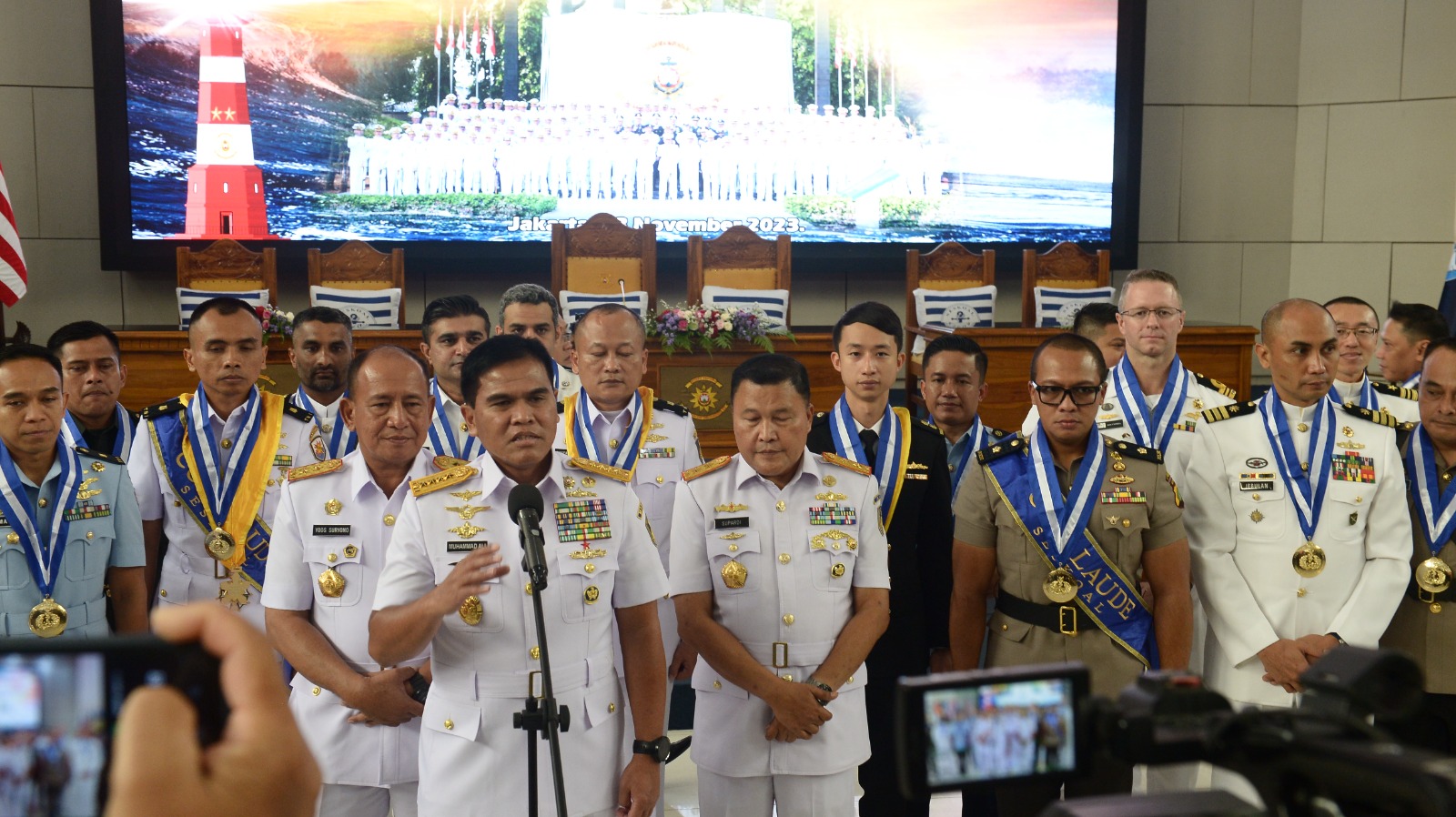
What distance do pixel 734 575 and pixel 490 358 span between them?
2.29 feet

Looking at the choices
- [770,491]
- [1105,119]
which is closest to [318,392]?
[770,491]

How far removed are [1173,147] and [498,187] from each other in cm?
468

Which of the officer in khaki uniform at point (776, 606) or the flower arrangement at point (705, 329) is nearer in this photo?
the officer in khaki uniform at point (776, 606)

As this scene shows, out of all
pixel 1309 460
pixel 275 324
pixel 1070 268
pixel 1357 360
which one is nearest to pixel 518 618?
pixel 1309 460

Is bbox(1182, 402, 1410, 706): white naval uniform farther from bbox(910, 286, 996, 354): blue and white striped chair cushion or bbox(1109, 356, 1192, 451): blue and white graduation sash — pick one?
bbox(910, 286, 996, 354): blue and white striped chair cushion

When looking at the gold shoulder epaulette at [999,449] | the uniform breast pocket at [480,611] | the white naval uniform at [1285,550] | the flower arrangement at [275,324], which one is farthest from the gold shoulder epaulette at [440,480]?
the flower arrangement at [275,324]

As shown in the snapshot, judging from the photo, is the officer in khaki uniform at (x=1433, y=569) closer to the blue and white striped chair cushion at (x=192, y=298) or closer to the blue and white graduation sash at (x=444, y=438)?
the blue and white graduation sash at (x=444, y=438)

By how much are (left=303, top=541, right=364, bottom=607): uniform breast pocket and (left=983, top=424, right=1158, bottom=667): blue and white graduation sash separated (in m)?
1.40

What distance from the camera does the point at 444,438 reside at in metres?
3.27

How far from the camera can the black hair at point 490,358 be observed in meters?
2.13

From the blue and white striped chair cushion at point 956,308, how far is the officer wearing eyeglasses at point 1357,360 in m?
2.48

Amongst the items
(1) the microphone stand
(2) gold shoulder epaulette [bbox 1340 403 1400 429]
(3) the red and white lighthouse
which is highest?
(3) the red and white lighthouse

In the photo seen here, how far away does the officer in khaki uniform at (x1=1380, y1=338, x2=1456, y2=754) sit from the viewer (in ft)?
9.14

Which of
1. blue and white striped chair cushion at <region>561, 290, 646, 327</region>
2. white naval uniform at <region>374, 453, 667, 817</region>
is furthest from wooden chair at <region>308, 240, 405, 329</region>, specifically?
white naval uniform at <region>374, 453, 667, 817</region>
